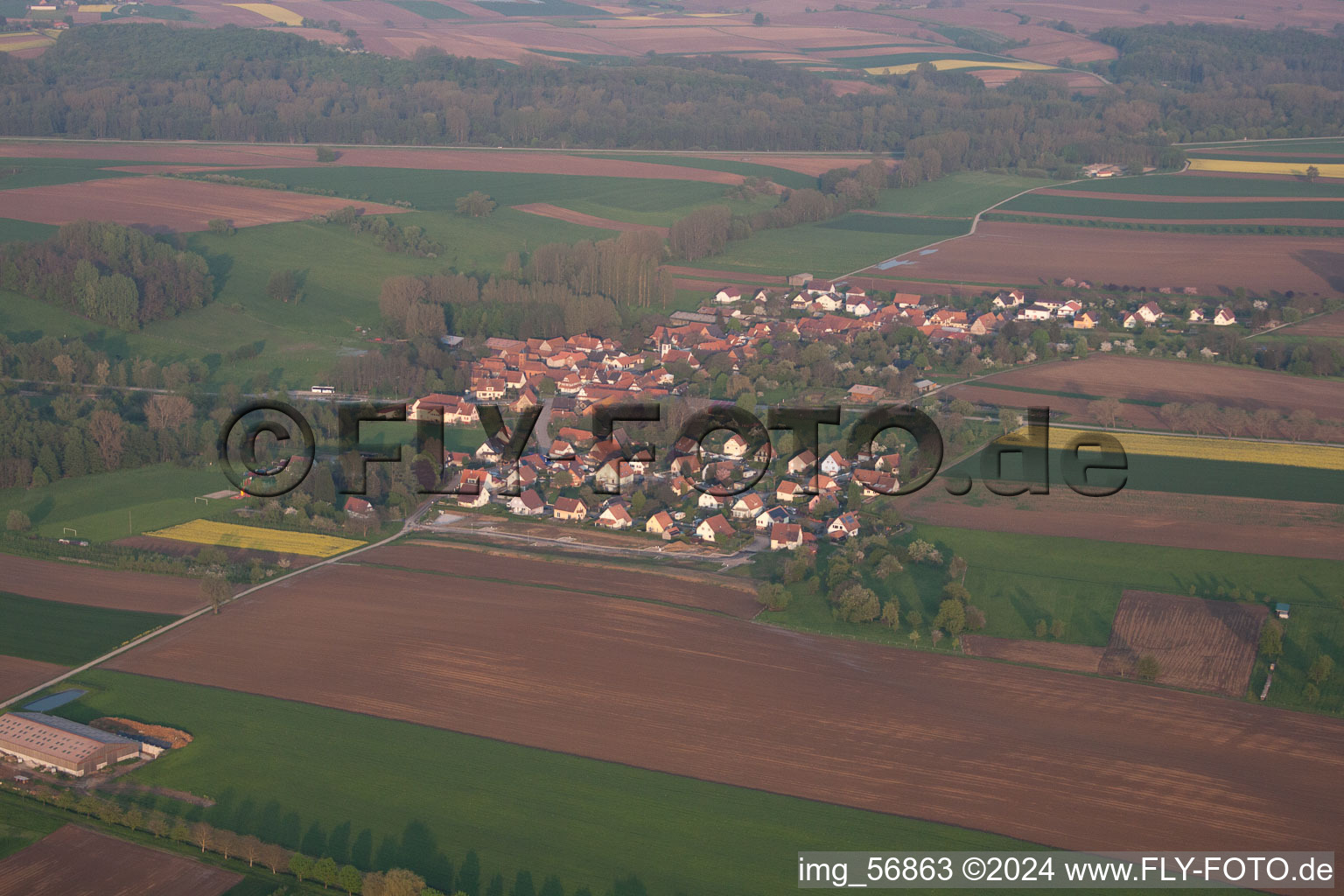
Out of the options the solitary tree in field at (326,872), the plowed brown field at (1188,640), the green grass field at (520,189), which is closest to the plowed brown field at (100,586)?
the solitary tree in field at (326,872)

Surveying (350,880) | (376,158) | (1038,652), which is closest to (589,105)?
(376,158)

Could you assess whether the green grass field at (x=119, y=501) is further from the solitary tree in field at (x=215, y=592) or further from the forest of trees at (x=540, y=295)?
the forest of trees at (x=540, y=295)

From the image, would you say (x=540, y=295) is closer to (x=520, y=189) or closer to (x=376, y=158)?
(x=520, y=189)

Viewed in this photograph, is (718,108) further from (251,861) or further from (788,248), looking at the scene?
(251,861)

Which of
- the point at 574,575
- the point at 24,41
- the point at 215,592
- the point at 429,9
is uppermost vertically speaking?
the point at 429,9

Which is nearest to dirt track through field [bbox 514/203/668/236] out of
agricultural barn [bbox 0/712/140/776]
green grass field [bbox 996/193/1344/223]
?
green grass field [bbox 996/193/1344/223]

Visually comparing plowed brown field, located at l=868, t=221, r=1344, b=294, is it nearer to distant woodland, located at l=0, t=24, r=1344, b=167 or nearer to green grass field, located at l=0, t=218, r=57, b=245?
distant woodland, located at l=0, t=24, r=1344, b=167

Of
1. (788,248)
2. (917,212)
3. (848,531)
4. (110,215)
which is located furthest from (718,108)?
(848,531)
